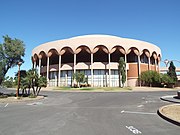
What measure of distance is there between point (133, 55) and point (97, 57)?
11761mm

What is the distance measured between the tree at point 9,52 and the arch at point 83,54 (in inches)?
1258

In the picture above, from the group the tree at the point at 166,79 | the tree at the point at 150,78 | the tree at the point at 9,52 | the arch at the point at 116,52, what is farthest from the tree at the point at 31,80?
the tree at the point at 166,79

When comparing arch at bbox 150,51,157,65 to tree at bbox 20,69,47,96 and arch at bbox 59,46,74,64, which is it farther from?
tree at bbox 20,69,47,96

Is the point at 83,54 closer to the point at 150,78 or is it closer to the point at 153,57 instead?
the point at 150,78

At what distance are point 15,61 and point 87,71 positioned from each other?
1287 inches

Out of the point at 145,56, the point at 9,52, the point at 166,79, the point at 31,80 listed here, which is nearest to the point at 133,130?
the point at 31,80

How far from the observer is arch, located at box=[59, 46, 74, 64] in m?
57.1

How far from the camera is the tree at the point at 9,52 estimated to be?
23547 millimetres

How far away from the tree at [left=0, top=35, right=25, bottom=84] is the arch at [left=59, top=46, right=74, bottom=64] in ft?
106

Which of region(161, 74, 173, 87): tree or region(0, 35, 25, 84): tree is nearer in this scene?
region(0, 35, 25, 84): tree

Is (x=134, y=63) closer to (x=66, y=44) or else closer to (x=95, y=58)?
(x=95, y=58)

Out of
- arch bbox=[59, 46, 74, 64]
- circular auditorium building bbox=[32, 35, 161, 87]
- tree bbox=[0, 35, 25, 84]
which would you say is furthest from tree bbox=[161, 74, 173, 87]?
tree bbox=[0, 35, 25, 84]

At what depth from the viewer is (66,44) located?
56375 mm

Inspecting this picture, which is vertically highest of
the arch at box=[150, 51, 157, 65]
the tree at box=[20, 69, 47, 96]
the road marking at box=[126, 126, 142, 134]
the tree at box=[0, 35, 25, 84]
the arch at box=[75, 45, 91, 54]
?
the arch at box=[75, 45, 91, 54]
